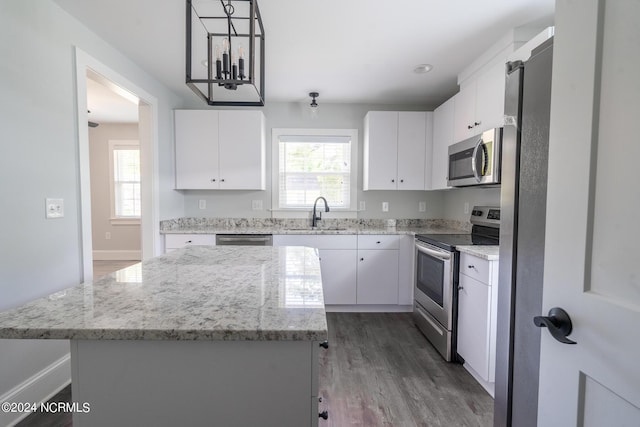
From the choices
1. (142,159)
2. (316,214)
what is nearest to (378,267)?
(316,214)

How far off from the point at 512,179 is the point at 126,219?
5.94 metres

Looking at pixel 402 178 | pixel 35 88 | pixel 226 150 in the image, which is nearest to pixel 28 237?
pixel 35 88

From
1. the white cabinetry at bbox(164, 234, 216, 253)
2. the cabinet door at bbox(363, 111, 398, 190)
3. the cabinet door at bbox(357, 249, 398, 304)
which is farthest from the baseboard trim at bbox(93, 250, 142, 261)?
the cabinet door at bbox(363, 111, 398, 190)

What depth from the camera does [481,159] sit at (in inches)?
80.4

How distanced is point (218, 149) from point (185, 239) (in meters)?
1.05

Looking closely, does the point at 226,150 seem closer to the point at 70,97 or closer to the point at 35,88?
the point at 70,97

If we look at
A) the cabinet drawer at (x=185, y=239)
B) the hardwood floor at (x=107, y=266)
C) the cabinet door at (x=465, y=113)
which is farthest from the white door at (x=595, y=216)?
the hardwood floor at (x=107, y=266)

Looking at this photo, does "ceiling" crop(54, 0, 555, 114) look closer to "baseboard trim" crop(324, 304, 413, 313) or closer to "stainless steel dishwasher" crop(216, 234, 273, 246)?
"stainless steel dishwasher" crop(216, 234, 273, 246)

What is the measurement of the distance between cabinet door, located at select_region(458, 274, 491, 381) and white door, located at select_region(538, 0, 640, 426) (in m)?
1.16

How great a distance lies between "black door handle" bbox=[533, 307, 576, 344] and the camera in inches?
25.3

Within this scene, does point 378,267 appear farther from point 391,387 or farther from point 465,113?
point 465,113

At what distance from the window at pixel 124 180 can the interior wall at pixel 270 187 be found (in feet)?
8.20

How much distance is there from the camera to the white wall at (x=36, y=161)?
150 centimetres

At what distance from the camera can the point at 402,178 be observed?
320 cm
